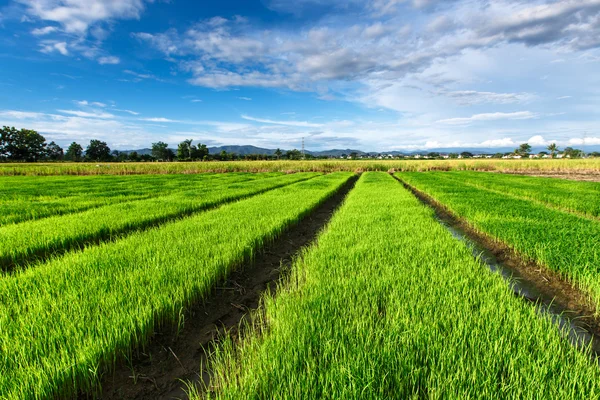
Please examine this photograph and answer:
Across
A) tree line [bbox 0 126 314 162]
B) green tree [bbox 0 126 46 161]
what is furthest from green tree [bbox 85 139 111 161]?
green tree [bbox 0 126 46 161]

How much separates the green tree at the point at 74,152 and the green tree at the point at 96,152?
9.44 m

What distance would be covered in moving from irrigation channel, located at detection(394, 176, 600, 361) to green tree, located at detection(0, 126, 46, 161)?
10650 centimetres

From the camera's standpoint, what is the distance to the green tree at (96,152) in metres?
92.7

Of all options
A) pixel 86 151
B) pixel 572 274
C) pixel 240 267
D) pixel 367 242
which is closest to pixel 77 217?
pixel 240 267

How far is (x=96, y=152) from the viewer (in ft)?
306

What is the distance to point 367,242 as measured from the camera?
507 cm

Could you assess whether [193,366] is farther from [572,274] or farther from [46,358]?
[572,274]

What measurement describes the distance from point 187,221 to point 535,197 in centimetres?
1422

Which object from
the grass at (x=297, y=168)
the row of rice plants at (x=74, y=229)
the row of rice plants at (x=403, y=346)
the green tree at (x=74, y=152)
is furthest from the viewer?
the green tree at (x=74, y=152)

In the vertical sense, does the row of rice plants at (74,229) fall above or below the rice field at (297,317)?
above

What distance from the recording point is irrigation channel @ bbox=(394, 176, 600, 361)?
2.93 meters

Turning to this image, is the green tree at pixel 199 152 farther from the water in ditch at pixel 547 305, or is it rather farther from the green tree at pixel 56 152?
the water in ditch at pixel 547 305

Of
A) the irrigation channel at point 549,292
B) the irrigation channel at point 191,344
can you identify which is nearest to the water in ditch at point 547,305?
the irrigation channel at point 549,292

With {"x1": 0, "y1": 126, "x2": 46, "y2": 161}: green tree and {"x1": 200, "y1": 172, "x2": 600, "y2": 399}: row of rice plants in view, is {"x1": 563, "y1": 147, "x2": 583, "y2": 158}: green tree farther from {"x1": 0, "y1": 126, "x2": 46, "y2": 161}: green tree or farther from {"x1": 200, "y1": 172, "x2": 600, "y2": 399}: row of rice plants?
{"x1": 0, "y1": 126, "x2": 46, "y2": 161}: green tree
